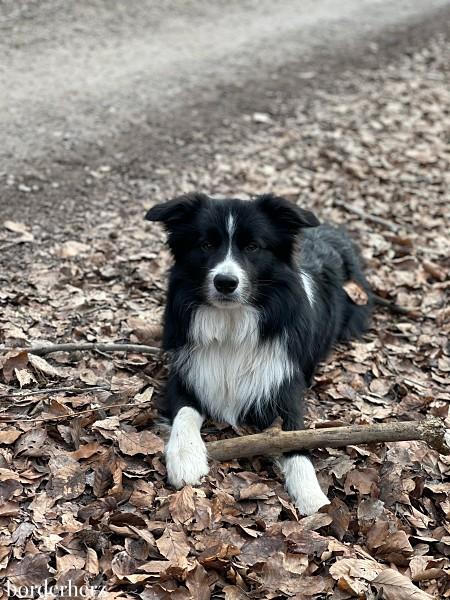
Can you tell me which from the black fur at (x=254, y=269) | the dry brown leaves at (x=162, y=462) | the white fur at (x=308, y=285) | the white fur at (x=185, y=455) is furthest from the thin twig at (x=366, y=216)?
the white fur at (x=185, y=455)

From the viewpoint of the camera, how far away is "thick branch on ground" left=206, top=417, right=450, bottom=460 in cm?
426

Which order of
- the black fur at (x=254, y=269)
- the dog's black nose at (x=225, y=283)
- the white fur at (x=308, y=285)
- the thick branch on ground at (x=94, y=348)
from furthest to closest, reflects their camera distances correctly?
the thick branch on ground at (x=94, y=348) < the white fur at (x=308, y=285) < the black fur at (x=254, y=269) < the dog's black nose at (x=225, y=283)

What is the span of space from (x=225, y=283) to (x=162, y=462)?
1269 mm

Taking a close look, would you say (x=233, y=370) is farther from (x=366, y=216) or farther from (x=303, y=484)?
(x=366, y=216)

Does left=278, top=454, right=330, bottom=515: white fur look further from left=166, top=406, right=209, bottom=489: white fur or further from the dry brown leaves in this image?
left=166, top=406, right=209, bottom=489: white fur

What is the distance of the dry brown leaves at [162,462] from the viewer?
3.80 meters

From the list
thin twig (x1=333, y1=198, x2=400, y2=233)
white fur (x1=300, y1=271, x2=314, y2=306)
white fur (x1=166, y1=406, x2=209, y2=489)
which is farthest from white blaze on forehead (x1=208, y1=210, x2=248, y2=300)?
thin twig (x1=333, y1=198, x2=400, y2=233)

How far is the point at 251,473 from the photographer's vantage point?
4.54 meters

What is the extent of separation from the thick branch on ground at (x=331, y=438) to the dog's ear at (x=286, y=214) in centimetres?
145

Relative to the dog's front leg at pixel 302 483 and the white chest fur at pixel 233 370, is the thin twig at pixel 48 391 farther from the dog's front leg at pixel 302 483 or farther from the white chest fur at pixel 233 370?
the dog's front leg at pixel 302 483

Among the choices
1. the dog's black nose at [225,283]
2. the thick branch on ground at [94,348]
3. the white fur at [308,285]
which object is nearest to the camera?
the dog's black nose at [225,283]

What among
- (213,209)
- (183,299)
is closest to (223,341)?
(183,299)

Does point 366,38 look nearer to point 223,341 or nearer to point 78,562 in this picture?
point 223,341

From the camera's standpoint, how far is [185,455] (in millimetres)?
4398
